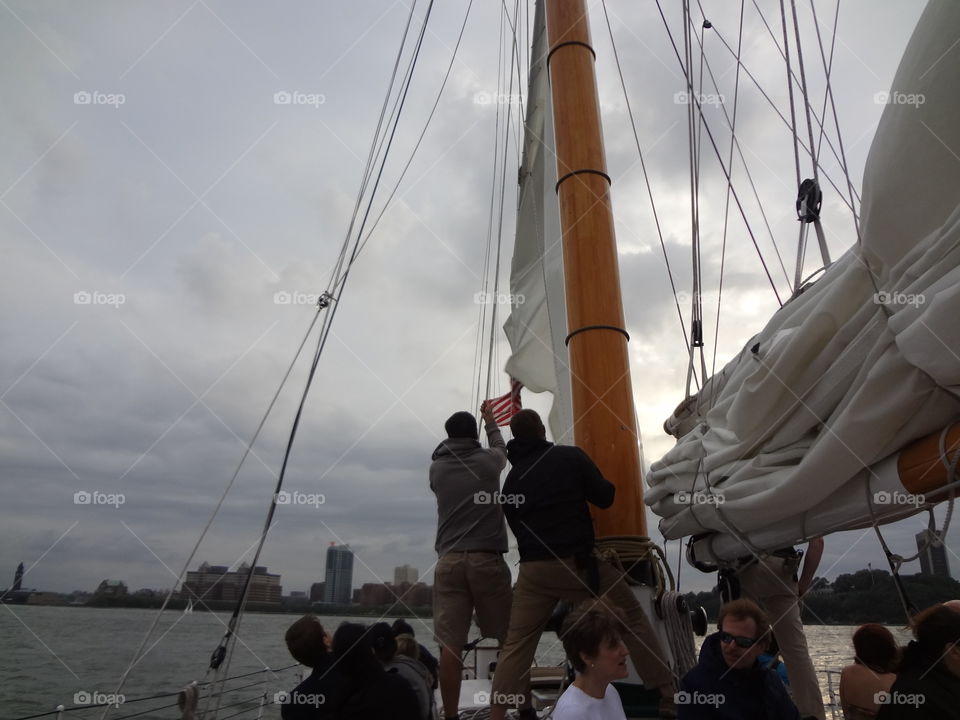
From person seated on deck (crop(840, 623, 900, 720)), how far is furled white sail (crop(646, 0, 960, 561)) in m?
0.50

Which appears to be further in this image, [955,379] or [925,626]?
[925,626]

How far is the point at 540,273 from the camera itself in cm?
708

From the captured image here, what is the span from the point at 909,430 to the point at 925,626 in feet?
2.52

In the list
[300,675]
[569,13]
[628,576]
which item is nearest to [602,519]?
[628,576]

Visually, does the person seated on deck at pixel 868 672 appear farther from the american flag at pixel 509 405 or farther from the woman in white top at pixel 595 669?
the american flag at pixel 509 405

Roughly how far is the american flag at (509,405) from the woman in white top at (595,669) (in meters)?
4.83

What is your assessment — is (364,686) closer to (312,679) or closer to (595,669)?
(312,679)

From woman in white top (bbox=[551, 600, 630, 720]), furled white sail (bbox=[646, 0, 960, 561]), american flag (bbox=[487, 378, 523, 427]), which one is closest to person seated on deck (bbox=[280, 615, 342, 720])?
woman in white top (bbox=[551, 600, 630, 720])

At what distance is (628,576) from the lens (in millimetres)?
3840

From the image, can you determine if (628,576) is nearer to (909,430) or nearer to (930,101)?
(909,430)

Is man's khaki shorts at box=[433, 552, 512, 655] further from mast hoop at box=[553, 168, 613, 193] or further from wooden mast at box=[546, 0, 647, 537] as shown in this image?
mast hoop at box=[553, 168, 613, 193]

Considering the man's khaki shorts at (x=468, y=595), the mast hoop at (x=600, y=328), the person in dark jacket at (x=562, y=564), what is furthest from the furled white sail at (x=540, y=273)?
the man's khaki shorts at (x=468, y=595)

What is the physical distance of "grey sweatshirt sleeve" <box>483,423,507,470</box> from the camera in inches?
161

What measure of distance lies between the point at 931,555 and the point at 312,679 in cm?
245
